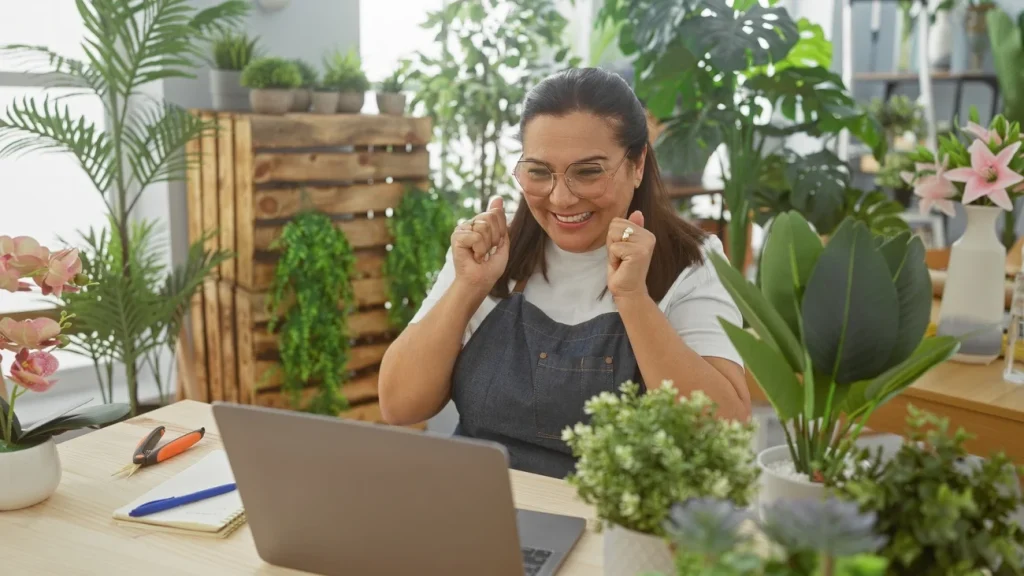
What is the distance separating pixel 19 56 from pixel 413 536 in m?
2.40

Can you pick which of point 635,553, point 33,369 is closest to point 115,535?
point 33,369

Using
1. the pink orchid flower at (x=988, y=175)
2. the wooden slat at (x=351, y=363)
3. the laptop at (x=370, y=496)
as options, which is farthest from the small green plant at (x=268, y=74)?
the laptop at (x=370, y=496)

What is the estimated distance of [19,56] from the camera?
2721mm

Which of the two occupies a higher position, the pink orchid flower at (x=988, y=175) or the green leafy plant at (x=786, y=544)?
the pink orchid flower at (x=988, y=175)

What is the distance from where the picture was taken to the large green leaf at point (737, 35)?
10.4 feet

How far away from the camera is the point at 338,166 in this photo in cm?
306

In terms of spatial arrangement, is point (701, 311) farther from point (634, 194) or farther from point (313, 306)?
point (313, 306)

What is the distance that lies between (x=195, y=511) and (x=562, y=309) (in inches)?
30.8

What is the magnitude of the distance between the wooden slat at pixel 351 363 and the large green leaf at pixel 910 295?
7.68ft

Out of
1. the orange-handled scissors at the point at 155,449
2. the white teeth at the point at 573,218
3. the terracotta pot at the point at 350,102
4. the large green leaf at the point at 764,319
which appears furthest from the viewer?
the terracotta pot at the point at 350,102

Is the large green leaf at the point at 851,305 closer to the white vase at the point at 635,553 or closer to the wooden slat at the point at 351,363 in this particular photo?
the white vase at the point at 635,553

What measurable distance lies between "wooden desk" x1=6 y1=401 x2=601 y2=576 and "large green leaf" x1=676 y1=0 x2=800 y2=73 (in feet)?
7.32

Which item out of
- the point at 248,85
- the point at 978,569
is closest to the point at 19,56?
the point at 248,85

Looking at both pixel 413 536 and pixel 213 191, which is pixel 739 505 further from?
pixel 213 191
